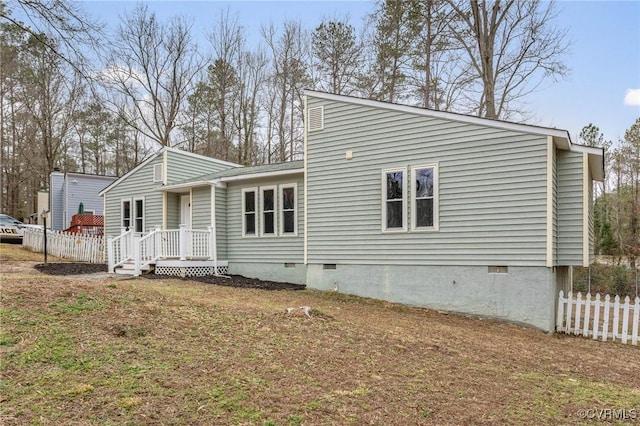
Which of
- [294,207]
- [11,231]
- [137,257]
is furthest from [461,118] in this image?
[11,231]

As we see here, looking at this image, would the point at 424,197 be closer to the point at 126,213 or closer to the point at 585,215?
the point at 585,215

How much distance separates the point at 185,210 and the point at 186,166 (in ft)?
5.96

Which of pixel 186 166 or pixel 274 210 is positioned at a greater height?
pixel 186 166

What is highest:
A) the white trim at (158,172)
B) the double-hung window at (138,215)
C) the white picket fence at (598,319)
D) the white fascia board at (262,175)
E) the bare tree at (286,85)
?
the bare tree at (286,85)

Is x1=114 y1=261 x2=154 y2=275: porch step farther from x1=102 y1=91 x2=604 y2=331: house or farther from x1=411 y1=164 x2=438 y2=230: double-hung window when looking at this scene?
x1=411 y1=164 x2=438 y2=230: double-hung window

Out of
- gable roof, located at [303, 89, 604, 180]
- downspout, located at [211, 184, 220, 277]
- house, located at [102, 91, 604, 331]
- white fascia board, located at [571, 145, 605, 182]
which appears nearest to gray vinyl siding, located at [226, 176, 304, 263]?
house, located at [102, 91, 604, 331]

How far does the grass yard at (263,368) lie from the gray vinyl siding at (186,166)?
928cm

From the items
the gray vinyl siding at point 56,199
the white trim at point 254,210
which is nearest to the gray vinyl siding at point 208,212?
the white trim at point 254,210

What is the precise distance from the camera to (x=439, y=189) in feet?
33.8

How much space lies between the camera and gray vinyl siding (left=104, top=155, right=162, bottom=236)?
664 inches

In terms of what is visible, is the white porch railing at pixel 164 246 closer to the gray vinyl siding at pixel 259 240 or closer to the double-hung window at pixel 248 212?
the gray vinyl siding at pixel 259 240

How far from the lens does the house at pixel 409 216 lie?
30.3 feet

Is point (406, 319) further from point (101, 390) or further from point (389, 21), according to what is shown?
point (389, 21)

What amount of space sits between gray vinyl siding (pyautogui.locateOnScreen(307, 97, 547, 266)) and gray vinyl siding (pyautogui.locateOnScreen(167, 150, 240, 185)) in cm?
671
